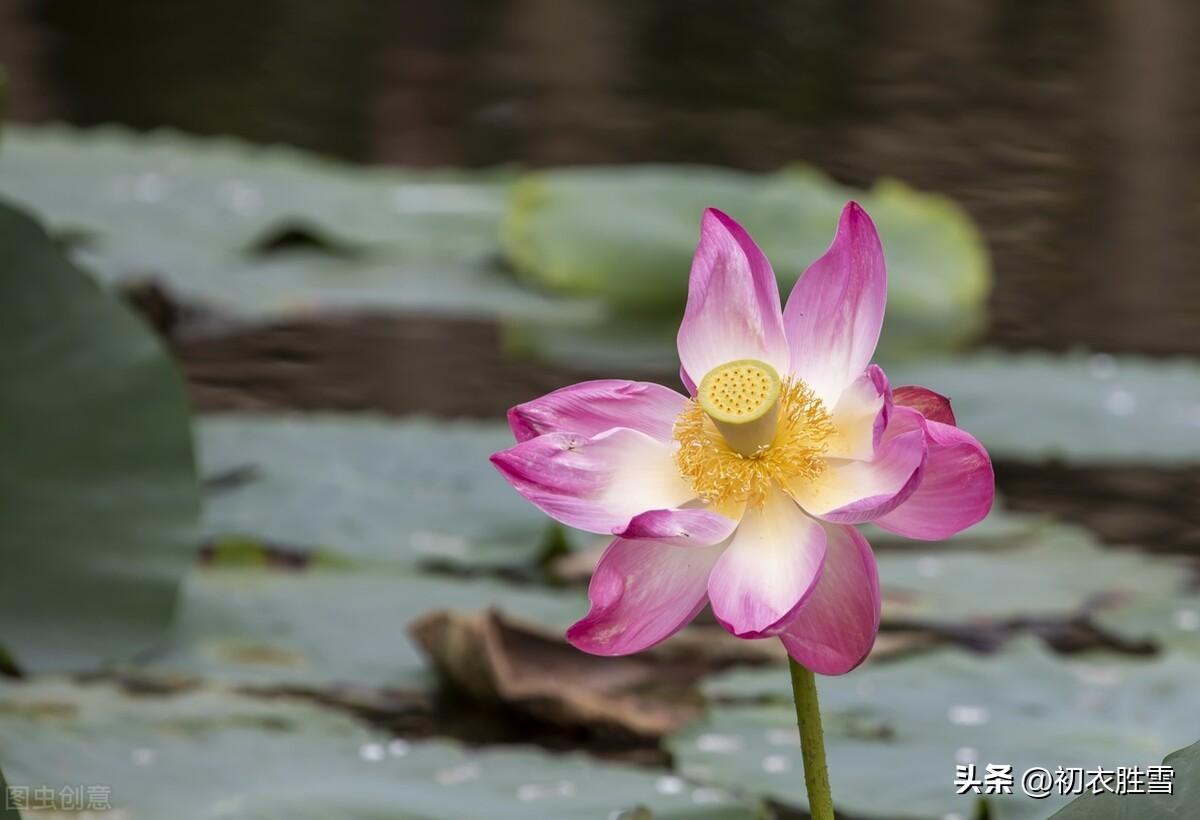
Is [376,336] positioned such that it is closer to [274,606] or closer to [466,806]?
[274,606]

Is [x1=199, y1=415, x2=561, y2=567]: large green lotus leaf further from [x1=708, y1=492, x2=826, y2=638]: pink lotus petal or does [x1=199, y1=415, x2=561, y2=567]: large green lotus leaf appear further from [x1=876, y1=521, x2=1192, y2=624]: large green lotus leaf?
[x1=708, y1=492, x2=826, y2=638]: pink lotus petal

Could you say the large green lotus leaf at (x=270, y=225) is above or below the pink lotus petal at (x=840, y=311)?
above

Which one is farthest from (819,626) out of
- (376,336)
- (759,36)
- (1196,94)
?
(759,36)

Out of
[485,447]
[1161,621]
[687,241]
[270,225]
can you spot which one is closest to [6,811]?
[1161,621]

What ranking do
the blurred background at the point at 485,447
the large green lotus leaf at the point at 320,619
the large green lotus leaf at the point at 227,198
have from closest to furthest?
the blurred background at the point at 485,447 < the large green lotus leaf at the point at 320,619 < the large green lotus leaf at the point at 227,198

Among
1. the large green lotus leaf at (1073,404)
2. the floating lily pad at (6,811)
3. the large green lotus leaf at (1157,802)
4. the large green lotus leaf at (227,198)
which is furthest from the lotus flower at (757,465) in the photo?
the large green lotus leaf at (227,198)

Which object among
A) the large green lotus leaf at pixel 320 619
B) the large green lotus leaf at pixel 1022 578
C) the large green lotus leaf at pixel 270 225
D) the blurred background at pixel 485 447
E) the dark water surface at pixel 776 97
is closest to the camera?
the blurred background at pixel 485 447

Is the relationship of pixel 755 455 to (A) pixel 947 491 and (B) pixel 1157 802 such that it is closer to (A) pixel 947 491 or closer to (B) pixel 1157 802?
(A) pixel 947 491

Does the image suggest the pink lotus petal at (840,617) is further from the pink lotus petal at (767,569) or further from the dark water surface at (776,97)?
the dark water surface at (776,97)
